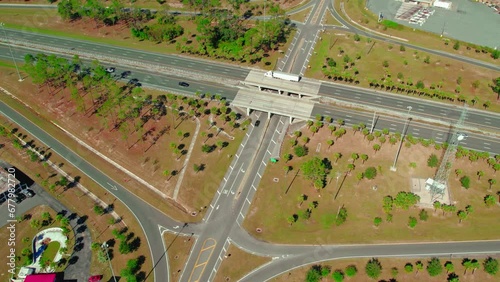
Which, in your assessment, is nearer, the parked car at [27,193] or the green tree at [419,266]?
the green tree at [419,266]

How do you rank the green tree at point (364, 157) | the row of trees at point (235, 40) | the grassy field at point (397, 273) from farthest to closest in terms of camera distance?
the row of trees at point (235, 40) → the green tree at point (364, 157) → the grassy field at point (397, 273)

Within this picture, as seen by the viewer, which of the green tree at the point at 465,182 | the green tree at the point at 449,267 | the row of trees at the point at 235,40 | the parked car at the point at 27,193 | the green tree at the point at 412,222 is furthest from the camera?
the row of trees at the point at 235,40

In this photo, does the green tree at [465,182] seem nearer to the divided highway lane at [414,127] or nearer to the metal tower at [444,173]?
the metal tower at [444,173]

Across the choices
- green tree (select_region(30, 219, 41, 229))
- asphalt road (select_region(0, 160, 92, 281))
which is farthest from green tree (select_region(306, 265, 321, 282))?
green tree (select_region(30, 219, 41, 229))

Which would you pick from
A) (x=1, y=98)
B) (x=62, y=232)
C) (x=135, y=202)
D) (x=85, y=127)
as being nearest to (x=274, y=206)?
(x=135, y=202)

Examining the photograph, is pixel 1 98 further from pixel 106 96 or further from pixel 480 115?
pixel 480 115

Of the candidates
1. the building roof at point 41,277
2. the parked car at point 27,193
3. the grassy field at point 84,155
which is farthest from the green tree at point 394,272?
the parked car at point 27,193
